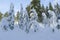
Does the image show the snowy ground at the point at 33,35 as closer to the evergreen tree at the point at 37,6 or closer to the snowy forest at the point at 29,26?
the snowy forest at the point at 29,26

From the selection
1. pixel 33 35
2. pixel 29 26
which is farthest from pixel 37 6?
pixel 33 35

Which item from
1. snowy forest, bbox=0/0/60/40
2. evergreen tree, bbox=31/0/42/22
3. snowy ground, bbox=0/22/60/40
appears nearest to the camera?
snowy ground, bbox=0/22/60/40

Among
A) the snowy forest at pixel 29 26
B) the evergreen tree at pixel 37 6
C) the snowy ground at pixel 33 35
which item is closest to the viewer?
the snowy ground at pixel 33 35

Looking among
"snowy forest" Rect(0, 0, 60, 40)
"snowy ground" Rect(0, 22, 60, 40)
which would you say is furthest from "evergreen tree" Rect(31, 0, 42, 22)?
"snowy ground" Rect(0, 22, 60, 40)

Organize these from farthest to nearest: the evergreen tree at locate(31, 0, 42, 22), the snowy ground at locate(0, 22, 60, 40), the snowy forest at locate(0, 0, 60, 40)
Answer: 1. the evergreen tree at locate(31, 0, 42, 22)
2. the snowy forest at locate(0, 0, 60, 40)
3. the snowy ground at locate(0, 22, 60, 40)

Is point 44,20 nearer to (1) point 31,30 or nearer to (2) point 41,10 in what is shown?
(2) point 41,10

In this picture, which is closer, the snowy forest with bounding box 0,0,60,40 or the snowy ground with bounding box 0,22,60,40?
the snowy ground with bounding box 0,22,60,40

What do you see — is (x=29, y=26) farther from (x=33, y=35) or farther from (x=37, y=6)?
(x=37, y=6)

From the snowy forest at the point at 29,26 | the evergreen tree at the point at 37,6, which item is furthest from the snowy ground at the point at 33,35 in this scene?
the evergreen tree at the point at 37,6

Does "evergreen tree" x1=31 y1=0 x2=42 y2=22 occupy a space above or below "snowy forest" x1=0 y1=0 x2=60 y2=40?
above

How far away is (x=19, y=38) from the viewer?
24953 mm

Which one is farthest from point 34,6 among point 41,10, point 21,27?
point 21,27

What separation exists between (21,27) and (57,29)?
5.94 meters

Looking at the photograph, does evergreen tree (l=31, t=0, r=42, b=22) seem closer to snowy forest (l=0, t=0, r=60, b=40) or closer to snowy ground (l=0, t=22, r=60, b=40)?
→ snowy forest (l=0, t=0, r=60, b=40)
